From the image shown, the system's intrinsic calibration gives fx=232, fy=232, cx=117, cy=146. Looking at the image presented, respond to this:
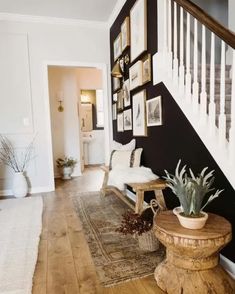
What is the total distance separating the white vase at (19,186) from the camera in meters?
3.57

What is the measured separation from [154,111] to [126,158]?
741 mm

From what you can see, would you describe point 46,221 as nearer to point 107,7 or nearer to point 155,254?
point 155,254

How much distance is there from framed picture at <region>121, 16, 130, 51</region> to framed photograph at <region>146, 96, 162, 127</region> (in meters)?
1.05

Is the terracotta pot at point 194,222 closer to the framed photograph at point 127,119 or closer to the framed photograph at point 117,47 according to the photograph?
the framed photograph at point 127,119

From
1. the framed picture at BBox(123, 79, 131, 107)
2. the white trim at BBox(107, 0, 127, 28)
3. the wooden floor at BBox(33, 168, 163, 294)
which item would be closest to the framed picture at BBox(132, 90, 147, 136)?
the framed picture at BBox(123, 79, 131, 107)

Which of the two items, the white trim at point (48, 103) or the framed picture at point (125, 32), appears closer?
the framed picture at point (125, 32)

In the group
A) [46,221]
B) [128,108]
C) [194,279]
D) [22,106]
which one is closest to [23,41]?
[22,106]

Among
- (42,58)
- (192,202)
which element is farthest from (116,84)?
(192,202)

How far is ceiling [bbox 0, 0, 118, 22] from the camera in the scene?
3.29 meters

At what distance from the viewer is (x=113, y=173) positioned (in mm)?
2553

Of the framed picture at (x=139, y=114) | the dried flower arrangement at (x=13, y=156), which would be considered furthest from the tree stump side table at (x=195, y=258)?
the dried flower arrangement at (x=13, y=156)

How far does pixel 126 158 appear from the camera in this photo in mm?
2918

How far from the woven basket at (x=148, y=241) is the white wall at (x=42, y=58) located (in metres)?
2.49

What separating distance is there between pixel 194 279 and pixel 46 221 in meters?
1.72
